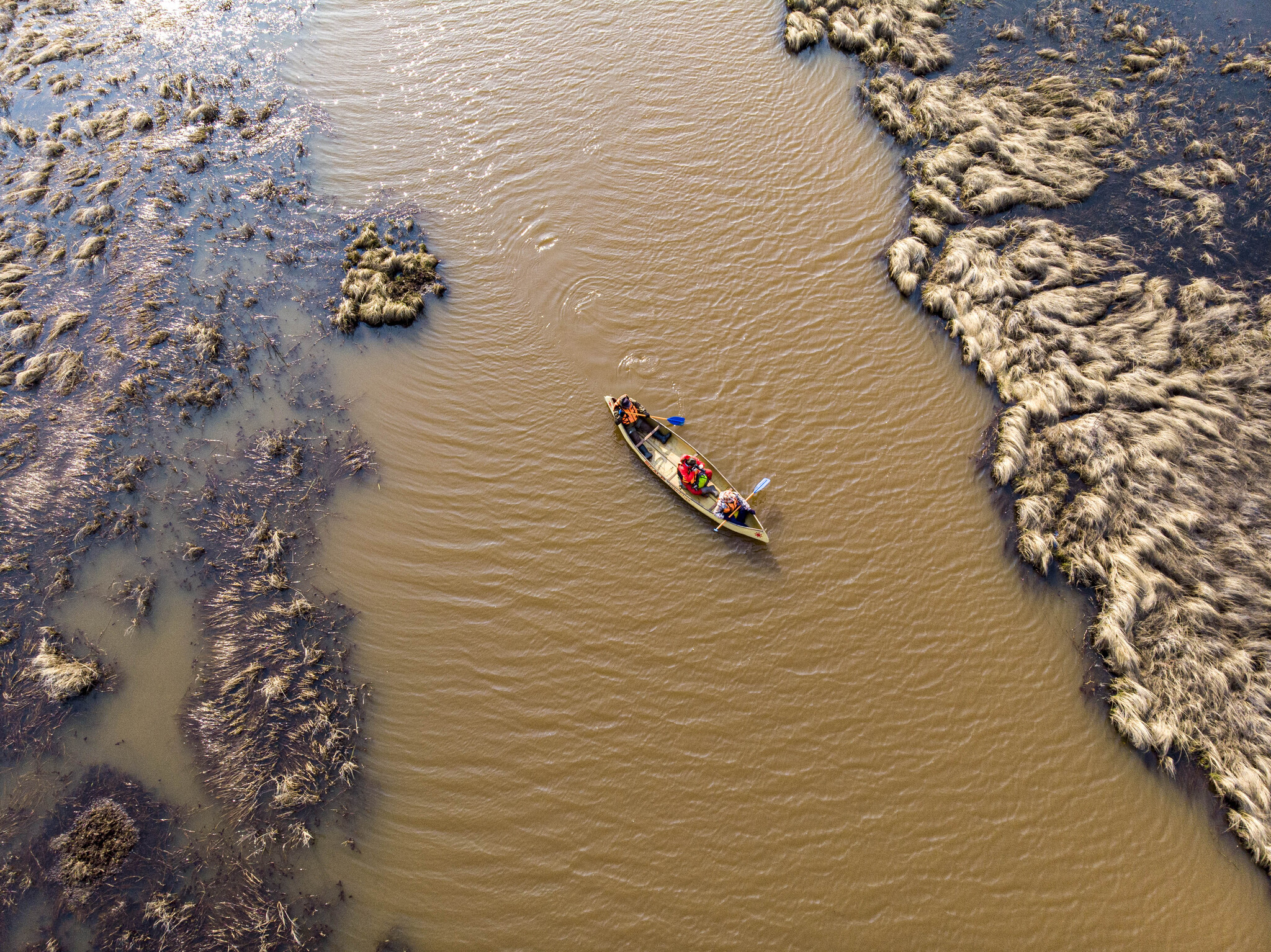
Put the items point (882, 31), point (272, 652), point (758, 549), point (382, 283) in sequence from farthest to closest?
point (882, 31) → point (382, 283) → point (758, 549) → point (272, 652)

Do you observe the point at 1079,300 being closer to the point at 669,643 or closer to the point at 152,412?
the point at 669,643

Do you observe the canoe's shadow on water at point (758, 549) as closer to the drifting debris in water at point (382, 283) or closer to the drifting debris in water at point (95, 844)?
the drifting debris in water at point (382, 283)

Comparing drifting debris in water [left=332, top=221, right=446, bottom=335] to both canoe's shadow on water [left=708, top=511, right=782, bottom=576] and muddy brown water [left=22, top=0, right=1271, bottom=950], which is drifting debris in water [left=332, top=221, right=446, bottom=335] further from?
canoe's shadow on water [left=708, top=511, right=782, bottom=576]

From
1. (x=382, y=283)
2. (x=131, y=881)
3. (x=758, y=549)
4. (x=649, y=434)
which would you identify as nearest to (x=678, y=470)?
(x=649, y=434)

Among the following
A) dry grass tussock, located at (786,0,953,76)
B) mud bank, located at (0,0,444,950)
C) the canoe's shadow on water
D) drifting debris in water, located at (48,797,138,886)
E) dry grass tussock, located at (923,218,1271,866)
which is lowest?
drifting debris in water, located at (48,797,138,886)

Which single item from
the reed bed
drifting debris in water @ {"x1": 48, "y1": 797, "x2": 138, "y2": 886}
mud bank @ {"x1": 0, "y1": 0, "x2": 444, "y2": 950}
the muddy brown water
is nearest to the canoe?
the muddy brown water

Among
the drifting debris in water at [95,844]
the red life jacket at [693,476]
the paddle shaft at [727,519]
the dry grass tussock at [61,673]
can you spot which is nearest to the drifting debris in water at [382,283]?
the red life jacket at [693,476]

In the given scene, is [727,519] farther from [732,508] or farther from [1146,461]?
[1146,461]
